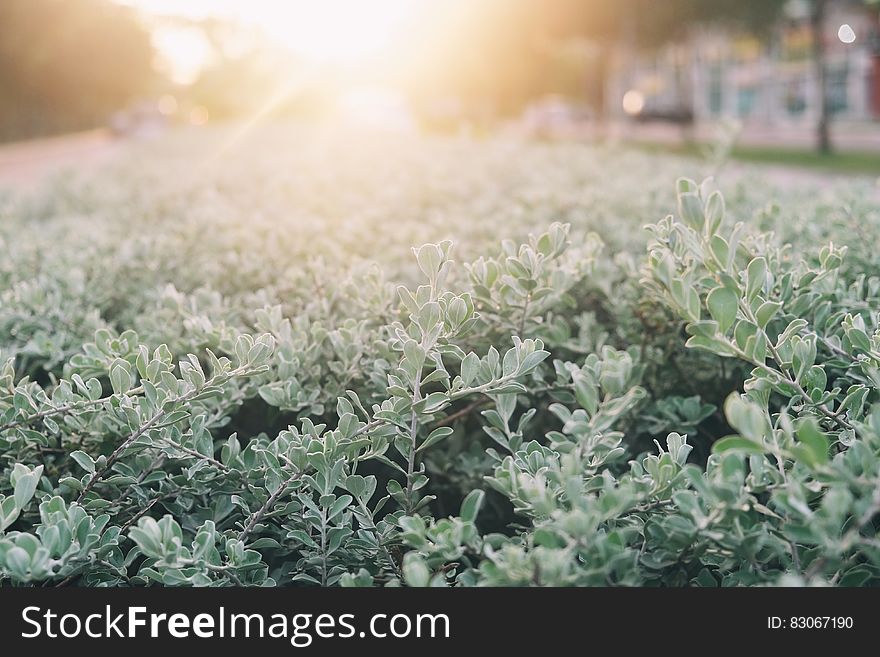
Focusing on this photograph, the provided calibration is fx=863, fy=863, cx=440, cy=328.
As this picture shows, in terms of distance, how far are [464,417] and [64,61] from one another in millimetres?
65546

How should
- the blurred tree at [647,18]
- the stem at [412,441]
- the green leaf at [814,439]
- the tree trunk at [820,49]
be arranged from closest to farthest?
the green leaf at [814,439], the stem at [412,441], the tree trunk at [820,49], the blurred tree at [647,18]

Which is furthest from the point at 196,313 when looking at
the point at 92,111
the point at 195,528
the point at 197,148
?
the point at 92,111

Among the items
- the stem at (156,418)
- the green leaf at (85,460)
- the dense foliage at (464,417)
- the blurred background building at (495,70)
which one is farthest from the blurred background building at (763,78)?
the green leaf at (85,460)

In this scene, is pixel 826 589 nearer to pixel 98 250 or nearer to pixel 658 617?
pixel 658 617

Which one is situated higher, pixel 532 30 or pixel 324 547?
pixel 532 30

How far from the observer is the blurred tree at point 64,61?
5375 cm

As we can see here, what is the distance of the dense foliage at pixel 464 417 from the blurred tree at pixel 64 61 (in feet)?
188

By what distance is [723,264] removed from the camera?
1835 millimetres

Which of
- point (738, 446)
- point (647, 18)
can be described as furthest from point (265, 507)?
point (647, 18)

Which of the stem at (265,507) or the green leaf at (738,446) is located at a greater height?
the green leaf at (738,446)

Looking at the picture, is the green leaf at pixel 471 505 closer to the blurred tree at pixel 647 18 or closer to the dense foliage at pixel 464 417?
the dense foliage at pixel 464 417

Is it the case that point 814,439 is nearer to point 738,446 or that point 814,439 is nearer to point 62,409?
point 738,446

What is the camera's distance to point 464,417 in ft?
8.31

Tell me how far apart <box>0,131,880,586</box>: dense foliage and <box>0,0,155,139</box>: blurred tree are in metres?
57.4
